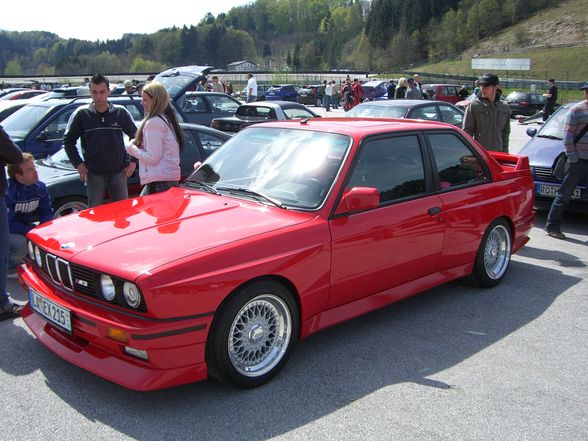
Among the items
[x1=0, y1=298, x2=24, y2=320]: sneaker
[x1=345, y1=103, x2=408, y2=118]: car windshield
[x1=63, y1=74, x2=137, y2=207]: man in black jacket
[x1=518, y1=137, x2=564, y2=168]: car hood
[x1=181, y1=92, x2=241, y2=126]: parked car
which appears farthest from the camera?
[x1=181, y1=92, x2=241, y2=126]: parked car

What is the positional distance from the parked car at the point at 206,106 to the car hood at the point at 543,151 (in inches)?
321

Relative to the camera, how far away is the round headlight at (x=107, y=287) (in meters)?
3.28

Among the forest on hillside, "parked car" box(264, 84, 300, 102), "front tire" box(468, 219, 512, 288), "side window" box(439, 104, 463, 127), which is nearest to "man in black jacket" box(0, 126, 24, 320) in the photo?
"front tire" box(468, 219, 512, 288)

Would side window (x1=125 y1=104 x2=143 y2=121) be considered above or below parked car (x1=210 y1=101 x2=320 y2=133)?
above

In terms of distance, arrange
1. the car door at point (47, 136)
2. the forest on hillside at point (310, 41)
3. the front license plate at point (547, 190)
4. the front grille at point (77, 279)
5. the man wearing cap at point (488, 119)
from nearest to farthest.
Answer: the front grille at point (77, 279), the man wearing cap at point (488, 119), the front license plate at point (547, 190), the car door at point (47, 136), the forest on hillside at point (310, 41)

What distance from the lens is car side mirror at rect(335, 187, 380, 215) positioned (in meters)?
3.90

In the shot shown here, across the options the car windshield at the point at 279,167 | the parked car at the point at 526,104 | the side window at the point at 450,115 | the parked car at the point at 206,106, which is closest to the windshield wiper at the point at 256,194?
the car windshield at the point at 279,167

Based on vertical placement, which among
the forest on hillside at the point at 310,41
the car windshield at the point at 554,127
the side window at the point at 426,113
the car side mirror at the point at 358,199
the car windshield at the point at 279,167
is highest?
the forest on hillside at the point at 310,41

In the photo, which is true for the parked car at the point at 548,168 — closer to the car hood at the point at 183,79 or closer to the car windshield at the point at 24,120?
the car hood at the point at 183,79

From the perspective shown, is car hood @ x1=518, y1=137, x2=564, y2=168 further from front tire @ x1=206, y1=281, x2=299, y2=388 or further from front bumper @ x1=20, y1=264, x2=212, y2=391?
front bumper @ x1=20, y1=264, x2=212, y2=391

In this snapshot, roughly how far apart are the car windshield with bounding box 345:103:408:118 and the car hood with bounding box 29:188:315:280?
22.5 feet

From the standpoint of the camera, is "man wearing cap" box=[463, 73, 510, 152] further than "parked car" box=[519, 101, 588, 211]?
No

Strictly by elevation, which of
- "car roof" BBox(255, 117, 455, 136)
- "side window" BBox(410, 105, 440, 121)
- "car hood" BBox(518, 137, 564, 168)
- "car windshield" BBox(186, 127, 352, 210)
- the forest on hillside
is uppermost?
the forest on hillside

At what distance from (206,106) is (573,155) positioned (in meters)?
9.77
